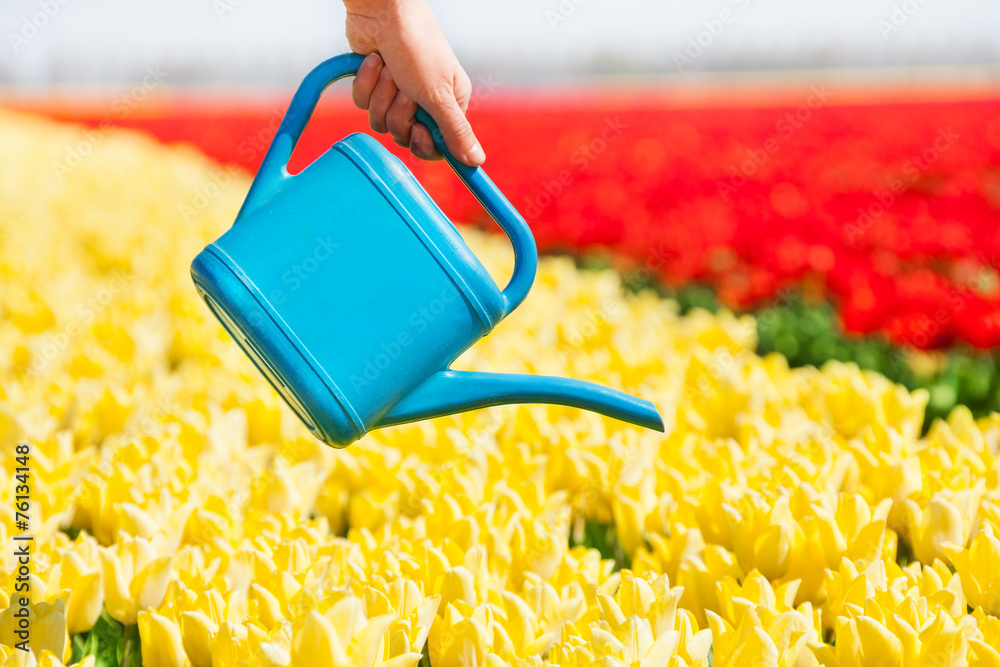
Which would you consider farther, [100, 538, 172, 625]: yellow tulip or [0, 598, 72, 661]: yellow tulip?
[100, 538, 172, 625]: yellow tulip

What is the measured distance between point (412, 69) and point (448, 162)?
13cm

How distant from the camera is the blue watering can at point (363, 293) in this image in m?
1.07

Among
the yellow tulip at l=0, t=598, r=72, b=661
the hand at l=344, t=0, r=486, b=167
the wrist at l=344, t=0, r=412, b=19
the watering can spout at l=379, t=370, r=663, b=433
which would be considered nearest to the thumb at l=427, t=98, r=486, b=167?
the hand at l=344, t=0, r=486, b=167

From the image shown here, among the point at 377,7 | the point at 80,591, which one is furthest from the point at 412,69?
the point at 80,591

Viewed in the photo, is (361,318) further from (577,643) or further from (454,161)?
(577,643)

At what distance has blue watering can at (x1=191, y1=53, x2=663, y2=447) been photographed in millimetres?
1074

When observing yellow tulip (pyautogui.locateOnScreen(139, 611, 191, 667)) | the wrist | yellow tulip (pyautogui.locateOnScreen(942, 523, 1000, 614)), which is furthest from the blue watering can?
yellow tulip (pyautogui.locateOnScreen(942, 523, 1000, 614))

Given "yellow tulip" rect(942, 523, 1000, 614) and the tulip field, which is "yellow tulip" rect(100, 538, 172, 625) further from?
"yellow tulip" rect(942, 523, 1000, 614)

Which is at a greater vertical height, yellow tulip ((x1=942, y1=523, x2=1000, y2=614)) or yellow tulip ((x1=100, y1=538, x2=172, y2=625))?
yellow tulip ((x1=100, y1=538, x2=172, y2=625))

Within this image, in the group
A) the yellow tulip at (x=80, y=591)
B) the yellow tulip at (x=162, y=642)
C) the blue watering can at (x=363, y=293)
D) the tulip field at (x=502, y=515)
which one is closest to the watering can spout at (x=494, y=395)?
the blue watering can at (x=363, y=293)

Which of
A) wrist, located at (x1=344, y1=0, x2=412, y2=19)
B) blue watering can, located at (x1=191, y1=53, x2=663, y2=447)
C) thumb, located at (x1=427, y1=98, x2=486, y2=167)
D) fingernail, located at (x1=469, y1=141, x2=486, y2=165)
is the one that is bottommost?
blue watering can, located at (x1=191, y1=53, x2=663, y2=447)

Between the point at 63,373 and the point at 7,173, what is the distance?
494cm

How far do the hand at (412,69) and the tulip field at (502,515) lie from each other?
0.59 meters

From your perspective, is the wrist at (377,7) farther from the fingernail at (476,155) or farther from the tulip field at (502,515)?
the tulip field at (502,515)
